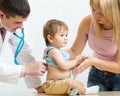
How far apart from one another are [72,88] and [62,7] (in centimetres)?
118

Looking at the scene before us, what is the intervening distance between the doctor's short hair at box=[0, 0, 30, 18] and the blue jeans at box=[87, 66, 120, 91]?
57 cm

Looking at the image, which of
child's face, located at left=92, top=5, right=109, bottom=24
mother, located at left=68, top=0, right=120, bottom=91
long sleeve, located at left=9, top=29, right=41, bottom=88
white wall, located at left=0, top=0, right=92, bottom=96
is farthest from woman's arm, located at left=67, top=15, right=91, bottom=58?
white wall, located at left=0, top=0, right=92, bottom=96

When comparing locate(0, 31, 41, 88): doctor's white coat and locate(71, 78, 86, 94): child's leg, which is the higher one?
locate(0, 31, 41, 88): doctor's white coat

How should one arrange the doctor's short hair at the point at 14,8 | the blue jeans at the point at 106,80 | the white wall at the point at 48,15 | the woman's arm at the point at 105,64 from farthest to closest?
the white wall at the point at 48,15 → the blue jeans at the point at 106,80 → the woman's arm at the point at 105,64 → the doctor's short hair at the point at 14,8

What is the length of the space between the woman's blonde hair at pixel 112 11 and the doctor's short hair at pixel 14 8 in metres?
0.35

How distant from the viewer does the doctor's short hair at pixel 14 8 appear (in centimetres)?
154

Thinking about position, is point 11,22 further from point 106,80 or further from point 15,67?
point 106,80

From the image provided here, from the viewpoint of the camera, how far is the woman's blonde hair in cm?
158

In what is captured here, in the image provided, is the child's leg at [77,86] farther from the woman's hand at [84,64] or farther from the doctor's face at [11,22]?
the doctor's face at [11,22]

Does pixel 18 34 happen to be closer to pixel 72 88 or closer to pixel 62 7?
pixel 72 88

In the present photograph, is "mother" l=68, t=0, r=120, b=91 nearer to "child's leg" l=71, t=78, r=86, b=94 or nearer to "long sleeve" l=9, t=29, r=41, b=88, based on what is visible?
"child's leg" l=71, t=78, r=86, b=94

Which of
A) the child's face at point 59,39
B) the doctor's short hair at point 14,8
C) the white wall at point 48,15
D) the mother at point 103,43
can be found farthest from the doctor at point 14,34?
the white wall at point 48,15

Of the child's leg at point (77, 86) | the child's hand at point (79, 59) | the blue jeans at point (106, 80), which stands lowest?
the blue jeans at point (106, 80)

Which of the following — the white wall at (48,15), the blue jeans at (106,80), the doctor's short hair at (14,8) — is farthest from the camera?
the white wall at (48,15)
